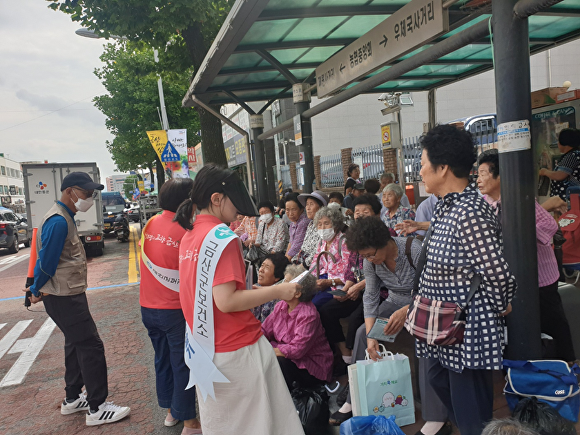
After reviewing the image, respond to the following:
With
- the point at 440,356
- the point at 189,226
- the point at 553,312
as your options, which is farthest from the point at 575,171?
the point at 189,226

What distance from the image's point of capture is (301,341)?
139 inches

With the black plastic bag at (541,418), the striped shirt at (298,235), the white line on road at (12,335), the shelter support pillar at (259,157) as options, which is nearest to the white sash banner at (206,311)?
the black plastic bag at (541,418)

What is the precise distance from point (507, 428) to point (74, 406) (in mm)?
3730

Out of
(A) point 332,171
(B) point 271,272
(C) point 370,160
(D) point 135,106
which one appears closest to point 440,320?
(B) point 271,272

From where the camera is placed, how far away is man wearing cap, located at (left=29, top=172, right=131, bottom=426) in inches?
143

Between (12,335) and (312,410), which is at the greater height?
(312,410)

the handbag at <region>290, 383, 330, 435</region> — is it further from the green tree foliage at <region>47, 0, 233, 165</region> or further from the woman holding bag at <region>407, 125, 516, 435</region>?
the green tree foliage at <region>47, 0, 233, 165</region>

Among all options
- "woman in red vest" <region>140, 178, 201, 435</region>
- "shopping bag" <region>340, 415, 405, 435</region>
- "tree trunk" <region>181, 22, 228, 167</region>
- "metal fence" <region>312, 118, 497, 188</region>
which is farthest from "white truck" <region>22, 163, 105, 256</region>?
"shopping bag" <region>340, 415, 405, 435</region>

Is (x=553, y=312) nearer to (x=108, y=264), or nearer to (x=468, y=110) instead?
(x=108, y=264)

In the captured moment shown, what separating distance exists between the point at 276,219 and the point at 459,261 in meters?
5.22

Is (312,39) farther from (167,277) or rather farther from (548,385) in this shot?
(548,385)

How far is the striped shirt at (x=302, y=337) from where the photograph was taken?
3.53 m

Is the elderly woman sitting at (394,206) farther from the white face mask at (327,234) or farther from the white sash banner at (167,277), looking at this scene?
the white sash banner at (167,277)

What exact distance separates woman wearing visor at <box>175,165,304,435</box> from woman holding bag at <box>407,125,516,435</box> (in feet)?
2.45
